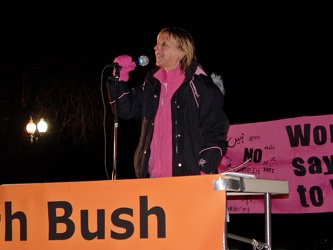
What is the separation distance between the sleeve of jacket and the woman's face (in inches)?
12.6

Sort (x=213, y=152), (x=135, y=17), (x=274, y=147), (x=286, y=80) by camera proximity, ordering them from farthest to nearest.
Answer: (x=286, y=80) → (x=135, y=17) → (x=274, y=147) → (x=213, y=152)

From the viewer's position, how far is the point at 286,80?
1527cm

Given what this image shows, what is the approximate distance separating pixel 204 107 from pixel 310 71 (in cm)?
1149

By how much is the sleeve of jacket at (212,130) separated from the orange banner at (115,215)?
2.65ft

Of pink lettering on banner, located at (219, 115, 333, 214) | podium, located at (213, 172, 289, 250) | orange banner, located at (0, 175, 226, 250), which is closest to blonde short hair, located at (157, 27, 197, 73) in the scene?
podium, located at (213, 172, 289, 250)

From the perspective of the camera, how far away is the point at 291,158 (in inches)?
296

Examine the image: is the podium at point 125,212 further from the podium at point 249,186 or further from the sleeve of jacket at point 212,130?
the sleeve of jacket at point 212,130

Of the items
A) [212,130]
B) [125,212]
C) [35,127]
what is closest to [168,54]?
[212,130]

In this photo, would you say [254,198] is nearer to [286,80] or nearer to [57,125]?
[57,125]

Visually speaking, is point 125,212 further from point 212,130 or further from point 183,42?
point 183,42

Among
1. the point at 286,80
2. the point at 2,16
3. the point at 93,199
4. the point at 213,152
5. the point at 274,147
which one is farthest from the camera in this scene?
the point at 286,80

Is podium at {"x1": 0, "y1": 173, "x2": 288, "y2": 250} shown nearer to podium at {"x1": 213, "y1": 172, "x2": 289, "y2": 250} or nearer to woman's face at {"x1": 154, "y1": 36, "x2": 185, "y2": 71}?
podium at {"x1": 213, "y1": 172, "x2": 289, "y2": 250}

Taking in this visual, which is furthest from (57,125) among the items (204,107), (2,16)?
(204,107)

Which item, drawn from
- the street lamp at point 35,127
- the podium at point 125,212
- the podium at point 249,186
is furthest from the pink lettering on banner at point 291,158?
the street lamp at point 35,127
